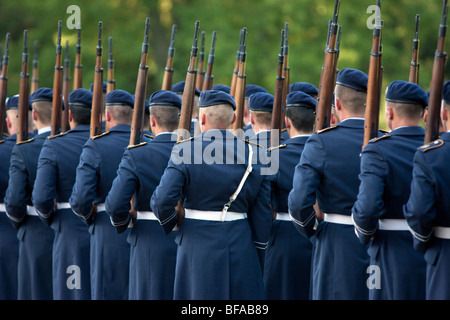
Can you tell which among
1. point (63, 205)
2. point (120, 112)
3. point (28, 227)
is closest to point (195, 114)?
point (120, 112)

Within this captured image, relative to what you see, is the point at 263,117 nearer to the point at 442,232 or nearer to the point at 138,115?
the point at 138,115

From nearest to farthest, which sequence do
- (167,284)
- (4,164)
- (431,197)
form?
(431,197) → (167,284) → (4,164)

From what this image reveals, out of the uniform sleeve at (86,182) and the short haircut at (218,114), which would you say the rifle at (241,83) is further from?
the short haircut at (218,114)

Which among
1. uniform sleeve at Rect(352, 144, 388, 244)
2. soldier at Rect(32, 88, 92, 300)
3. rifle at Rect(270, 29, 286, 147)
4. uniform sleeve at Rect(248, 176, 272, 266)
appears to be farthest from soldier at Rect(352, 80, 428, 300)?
soldier at Rect(32, 88, 92, 300)

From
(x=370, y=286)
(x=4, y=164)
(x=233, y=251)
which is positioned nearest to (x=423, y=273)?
(x=370, y=286)

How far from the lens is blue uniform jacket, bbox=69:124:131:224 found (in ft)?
22.7

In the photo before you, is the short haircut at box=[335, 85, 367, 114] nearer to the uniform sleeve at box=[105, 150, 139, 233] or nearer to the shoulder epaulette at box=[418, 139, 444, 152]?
the shoulder epaulette at box=[418, 139, 444, 152]

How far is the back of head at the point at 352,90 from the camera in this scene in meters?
6.16

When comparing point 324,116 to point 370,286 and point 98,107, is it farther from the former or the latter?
point 98,107

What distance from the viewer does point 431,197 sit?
17.1ft

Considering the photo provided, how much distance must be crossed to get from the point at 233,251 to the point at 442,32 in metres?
2.08

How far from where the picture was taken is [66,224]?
7613mm

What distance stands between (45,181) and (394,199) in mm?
3207

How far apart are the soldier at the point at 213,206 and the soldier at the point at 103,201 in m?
1.19
